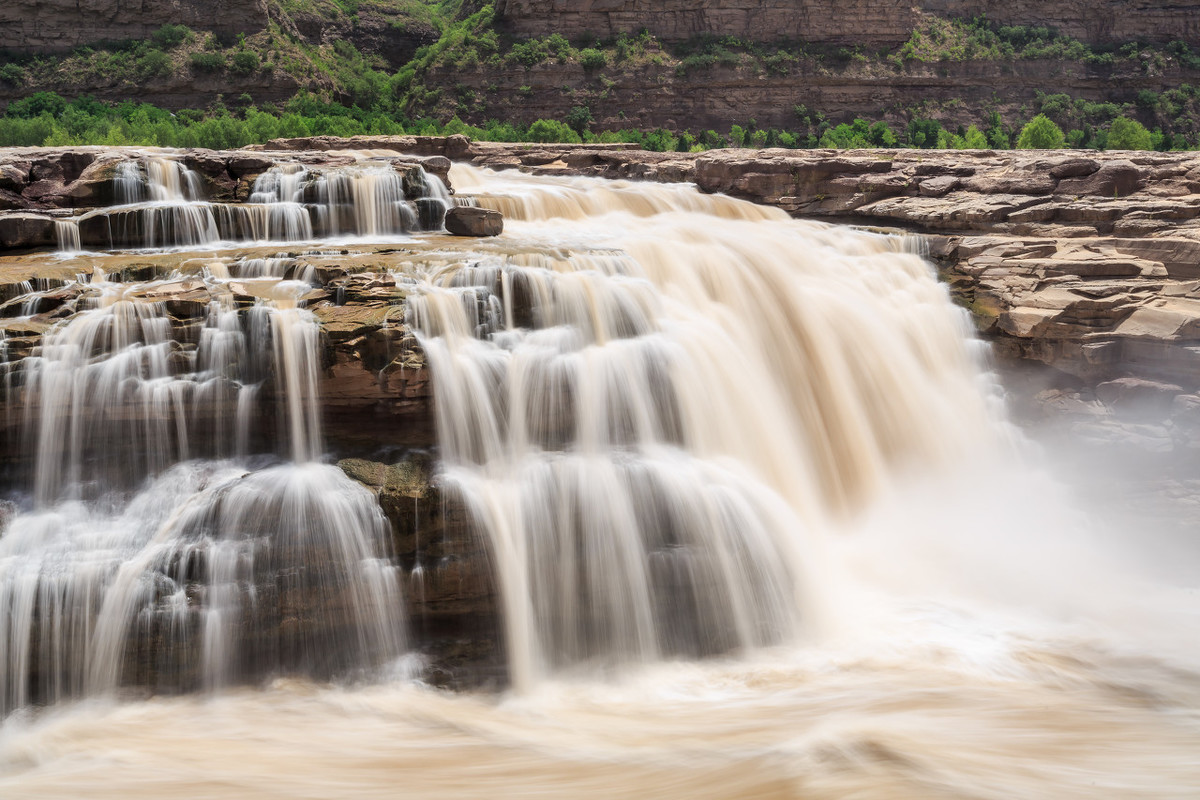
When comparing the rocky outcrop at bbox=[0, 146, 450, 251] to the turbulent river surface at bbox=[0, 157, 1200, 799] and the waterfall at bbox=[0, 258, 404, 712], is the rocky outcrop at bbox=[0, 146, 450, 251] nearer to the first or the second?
the turbulent river surface at bbox=[0, 157, 1200, 799]

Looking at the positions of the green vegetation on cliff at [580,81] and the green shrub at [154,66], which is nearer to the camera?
the green vegetation on cliff at [580,81]

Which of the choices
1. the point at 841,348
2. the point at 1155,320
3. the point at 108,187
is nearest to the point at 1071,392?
the point at 1155,320

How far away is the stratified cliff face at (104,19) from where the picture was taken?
51.2 m

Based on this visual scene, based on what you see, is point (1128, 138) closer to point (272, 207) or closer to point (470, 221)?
point (470, 221)

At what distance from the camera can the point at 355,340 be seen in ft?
29.1

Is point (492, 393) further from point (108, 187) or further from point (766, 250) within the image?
point (108, 187)

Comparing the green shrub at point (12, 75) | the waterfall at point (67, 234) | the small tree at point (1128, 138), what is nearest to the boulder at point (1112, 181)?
the waterfall at point (67, 234)

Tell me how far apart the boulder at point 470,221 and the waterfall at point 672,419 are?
2137 millimetres

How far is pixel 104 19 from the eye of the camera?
172 ft

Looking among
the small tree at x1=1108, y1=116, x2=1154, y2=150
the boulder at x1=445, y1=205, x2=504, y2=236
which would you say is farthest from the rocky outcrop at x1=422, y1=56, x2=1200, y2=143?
the boulder at x1=445, y1=205, x2=504, y2=236

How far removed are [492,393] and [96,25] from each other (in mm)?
56019

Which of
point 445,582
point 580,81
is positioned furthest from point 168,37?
point 445,582

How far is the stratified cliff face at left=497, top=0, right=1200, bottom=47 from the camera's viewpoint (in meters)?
57.9

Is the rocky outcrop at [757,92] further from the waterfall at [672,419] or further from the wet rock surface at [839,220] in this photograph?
the waterfall at [672,419]
